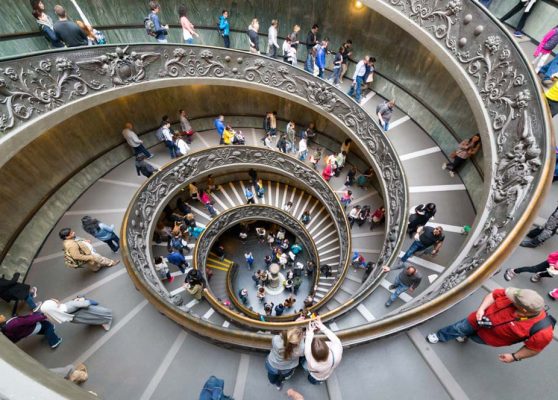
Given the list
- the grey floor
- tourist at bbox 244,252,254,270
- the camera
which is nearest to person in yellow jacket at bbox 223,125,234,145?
the grey floor

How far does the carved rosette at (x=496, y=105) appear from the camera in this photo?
13.2 ft

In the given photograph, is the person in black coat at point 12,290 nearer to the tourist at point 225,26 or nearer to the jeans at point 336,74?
the tourist at point 225,26

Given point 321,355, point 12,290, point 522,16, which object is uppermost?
point 522,16

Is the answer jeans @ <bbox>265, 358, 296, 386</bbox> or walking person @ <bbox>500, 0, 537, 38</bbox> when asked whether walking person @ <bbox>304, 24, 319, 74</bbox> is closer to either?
walking person @ <bbox>500, 0, 537, 38</bbox>

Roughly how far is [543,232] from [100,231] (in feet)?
28.7

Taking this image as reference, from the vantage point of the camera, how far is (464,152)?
23.0 ft

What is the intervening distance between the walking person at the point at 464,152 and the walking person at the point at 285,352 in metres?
6.49

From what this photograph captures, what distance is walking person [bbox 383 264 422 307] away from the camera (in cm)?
493

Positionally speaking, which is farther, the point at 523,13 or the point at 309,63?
the point at 309,63

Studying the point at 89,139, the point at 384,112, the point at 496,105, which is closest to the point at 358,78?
the point at 384,112

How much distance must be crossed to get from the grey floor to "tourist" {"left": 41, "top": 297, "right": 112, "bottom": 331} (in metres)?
0.31

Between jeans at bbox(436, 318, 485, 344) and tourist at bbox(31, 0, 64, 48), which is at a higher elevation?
tourist at bbox(31, 0, 64, 48)

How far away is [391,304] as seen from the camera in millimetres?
5562

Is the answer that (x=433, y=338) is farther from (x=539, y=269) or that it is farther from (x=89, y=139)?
(x=89, y=139)
